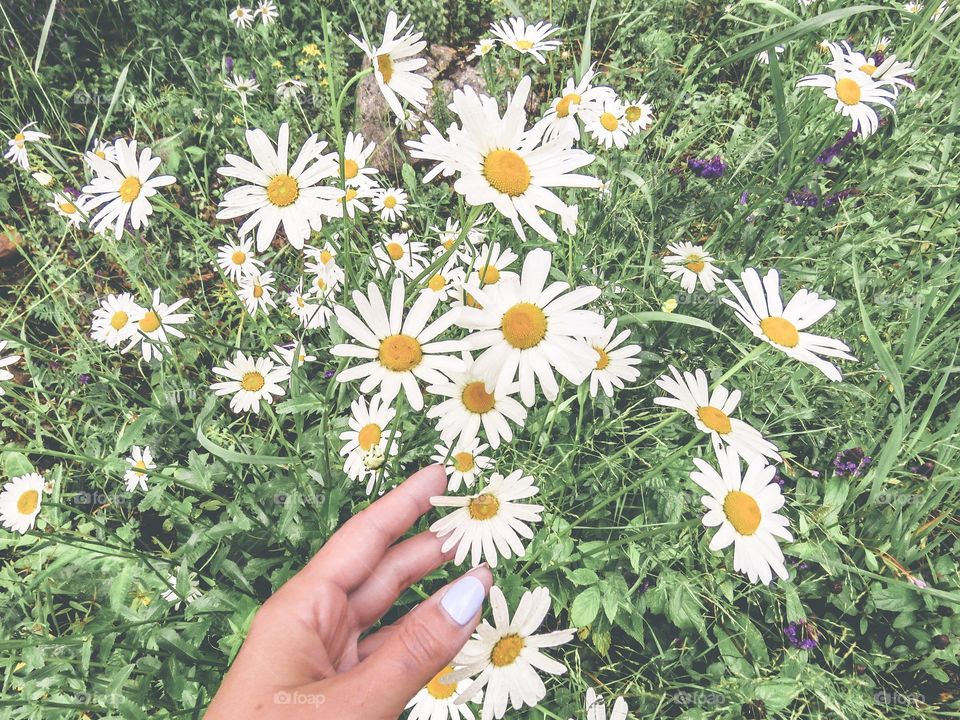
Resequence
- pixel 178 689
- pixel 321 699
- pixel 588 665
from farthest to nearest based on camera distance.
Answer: pixel 588 665, pixel 178 689, pixel 321 699

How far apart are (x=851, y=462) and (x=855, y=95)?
4.56ft

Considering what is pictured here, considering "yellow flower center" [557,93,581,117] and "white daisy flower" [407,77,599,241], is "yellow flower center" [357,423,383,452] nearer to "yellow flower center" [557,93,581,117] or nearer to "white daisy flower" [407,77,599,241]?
"white daisy flower" [407,77,599,241]

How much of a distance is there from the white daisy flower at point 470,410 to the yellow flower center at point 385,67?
0.65 m

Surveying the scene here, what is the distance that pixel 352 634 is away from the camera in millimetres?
1416

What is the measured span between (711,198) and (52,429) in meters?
3.18

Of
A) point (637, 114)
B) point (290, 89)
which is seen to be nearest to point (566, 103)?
point (637, 114)

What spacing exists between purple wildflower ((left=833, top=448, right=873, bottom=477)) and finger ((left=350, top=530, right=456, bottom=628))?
1447 millimetres

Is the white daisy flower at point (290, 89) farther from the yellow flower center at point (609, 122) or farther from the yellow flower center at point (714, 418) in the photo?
the yellow flower center at point (714, 418)

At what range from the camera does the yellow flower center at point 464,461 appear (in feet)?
5.63

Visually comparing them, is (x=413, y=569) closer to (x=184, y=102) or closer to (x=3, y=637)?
(x=3, y=637)

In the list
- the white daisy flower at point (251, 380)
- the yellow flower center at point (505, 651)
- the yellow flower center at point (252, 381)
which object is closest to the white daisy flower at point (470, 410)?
the yellow flower center at point (505, 651)

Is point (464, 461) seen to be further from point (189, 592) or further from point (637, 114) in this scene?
point (637, 114)

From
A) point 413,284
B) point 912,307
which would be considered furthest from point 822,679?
point 413,284

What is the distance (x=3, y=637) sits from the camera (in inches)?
69.3
